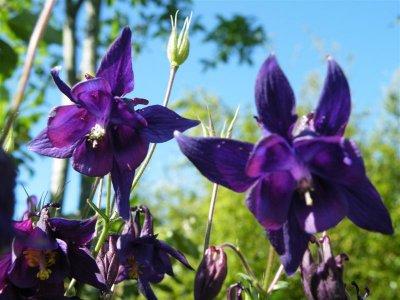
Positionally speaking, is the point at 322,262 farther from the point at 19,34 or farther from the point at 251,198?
the point at 19,34

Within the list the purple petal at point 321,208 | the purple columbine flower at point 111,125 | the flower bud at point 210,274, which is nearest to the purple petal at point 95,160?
the purple columbine flower at point 111,125

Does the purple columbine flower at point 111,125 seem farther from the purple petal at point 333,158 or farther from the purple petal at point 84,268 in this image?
the purple petal at point 333,158

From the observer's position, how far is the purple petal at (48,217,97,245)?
998 millimetres

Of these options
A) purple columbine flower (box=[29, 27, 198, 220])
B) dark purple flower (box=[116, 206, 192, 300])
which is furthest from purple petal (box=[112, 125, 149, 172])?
dark purple flower (box=[116, 206, 192, 300])

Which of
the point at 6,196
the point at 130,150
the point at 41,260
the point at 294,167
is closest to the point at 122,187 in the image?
the point at 130,150

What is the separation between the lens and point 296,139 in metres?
0.91

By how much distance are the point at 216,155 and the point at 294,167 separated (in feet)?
0.39

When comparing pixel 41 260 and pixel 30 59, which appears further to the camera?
pixel 41 260

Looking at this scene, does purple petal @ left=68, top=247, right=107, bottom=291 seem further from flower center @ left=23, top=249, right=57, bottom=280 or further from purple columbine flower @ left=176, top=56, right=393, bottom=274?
purple columbine flower @ left=176, top=56, right=393, bottom=274

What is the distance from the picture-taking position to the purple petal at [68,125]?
3.64 ft

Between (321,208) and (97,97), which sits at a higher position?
(97,97)

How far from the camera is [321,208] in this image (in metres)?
0.94

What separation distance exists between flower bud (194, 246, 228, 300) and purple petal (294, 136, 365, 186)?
0.71ft

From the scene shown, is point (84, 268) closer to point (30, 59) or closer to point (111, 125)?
point (111, 125)
